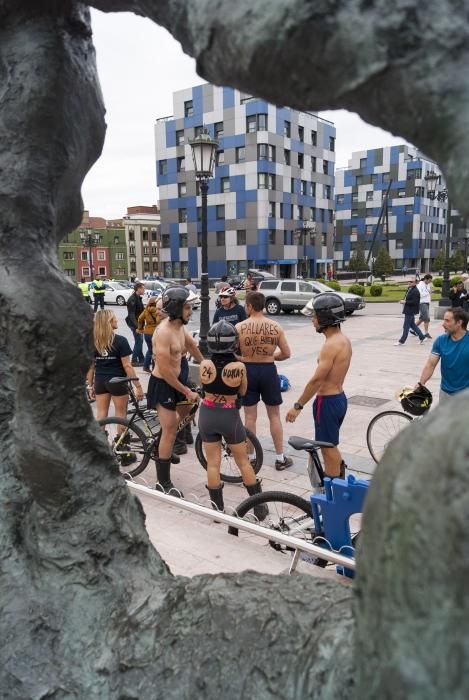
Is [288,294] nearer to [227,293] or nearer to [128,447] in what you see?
[227,293]

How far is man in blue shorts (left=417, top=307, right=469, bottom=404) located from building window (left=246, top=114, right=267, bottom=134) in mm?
49021

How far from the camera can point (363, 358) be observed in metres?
12.9

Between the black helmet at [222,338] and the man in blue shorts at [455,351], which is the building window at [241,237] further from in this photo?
the black helmet at [222,338]

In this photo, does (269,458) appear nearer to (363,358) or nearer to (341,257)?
(363,358)

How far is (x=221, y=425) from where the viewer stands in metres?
4.90

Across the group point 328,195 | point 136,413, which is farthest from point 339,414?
point 328,195

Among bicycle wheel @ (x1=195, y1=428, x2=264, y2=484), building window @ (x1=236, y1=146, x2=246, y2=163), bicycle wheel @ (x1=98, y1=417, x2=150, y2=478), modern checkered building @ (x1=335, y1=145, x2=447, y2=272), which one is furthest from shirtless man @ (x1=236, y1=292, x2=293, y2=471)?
modern checkered building @ (x1=335, y1=145, x2=447, y2=272)

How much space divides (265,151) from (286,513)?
5087 cm

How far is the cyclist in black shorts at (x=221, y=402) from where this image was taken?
15.8ft

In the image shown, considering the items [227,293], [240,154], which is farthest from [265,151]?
[227,293]

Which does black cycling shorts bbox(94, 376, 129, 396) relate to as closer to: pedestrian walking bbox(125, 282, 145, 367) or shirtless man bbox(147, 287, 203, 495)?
shirtless man bbox(147, 287, 203, 495)

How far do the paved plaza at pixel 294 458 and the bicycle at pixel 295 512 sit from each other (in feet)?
0.61

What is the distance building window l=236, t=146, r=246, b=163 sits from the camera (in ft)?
171

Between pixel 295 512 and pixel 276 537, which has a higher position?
pixel 276 537
